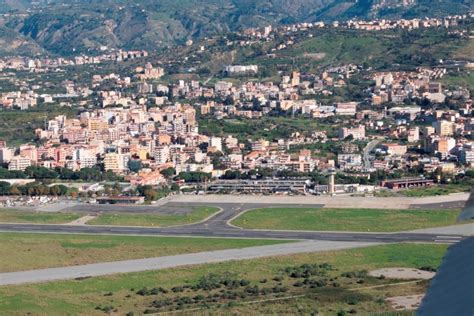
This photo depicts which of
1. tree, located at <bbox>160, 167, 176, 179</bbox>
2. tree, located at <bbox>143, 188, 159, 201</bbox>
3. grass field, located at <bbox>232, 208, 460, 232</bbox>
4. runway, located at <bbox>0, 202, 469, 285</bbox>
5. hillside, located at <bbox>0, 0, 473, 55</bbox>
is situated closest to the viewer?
runway, located at <bbox>0, 202, 469, 285</bbox>

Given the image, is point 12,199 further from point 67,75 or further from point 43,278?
point 67,75

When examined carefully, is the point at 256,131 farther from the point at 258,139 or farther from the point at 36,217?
the point at 36,217

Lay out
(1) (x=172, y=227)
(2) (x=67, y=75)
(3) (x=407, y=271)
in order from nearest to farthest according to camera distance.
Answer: (3) (x=407, y=271) < (1) (x=172, y=227) < (2) (x=67, y=75)

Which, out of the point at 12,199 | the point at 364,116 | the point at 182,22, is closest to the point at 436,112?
the point at 364,116

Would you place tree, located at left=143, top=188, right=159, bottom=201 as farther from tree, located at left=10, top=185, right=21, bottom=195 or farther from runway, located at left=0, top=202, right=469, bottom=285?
tree, located at left=10, top=185, right=21, bottom=195

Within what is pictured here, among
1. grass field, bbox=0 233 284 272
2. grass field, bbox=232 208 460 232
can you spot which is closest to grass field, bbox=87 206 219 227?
grass field, bbox=232 208 460 232

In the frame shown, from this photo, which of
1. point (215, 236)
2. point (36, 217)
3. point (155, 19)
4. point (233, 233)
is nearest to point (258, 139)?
point (36, 217)
